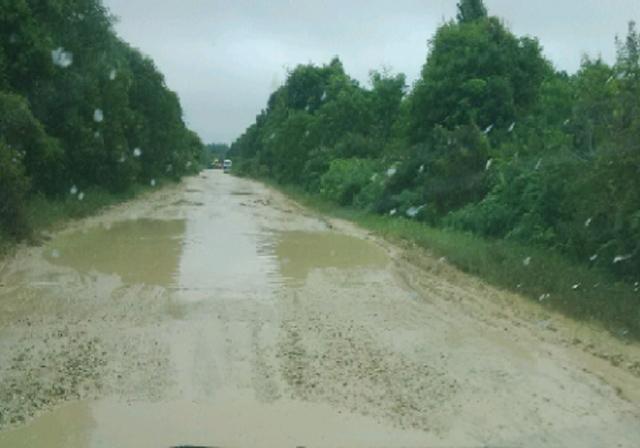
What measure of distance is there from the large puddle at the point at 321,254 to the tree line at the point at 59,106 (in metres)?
6.05

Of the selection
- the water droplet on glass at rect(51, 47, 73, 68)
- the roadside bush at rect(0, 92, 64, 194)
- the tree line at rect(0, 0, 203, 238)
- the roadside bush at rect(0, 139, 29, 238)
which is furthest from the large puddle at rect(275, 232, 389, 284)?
the water droplet on glass at rect(51, 47, 73, 68)

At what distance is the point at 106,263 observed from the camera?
15.9 meters

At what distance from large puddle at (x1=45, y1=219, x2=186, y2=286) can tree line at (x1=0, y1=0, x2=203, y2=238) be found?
1636mm

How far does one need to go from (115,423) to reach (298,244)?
42.7ft

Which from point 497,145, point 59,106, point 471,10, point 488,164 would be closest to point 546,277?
point 488,164

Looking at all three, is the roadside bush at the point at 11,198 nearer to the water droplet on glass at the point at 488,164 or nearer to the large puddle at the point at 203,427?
the water droplet on glass at the point at 488,164

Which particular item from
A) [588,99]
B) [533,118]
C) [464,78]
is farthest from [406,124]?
[588,99]

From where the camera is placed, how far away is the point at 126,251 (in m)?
17.7

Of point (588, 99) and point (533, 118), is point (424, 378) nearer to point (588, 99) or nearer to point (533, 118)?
point (588, 99)

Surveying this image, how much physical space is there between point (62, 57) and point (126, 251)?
1222 cm

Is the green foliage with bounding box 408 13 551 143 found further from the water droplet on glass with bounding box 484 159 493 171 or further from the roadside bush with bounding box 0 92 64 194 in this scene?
the roadside bush with bounding box 0 92 64 194

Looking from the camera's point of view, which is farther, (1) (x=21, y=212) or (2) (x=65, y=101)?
(2) (x=65, y=101)

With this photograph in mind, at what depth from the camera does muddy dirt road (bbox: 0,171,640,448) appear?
6.63 m

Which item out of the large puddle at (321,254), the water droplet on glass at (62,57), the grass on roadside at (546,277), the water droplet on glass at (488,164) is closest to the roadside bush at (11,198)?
the large puddle at (321,254)
